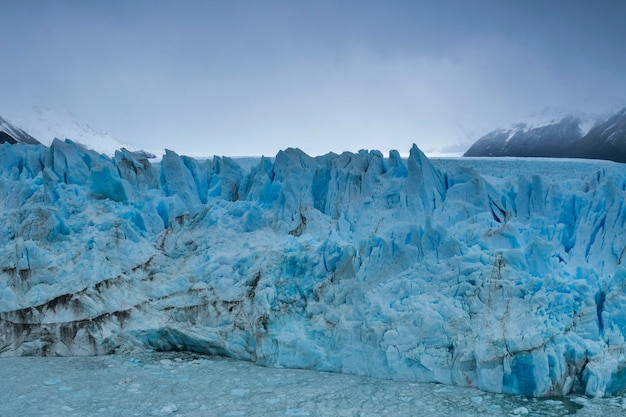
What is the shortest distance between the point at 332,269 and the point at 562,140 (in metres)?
12.6

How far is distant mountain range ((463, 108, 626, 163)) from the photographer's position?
14.5 metres

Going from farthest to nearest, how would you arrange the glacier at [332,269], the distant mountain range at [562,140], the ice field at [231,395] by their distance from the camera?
the distant mountain range at [562,140], the glacier at [332,269], the ice field at [231,395]

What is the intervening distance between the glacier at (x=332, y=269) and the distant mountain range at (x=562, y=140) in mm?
7472

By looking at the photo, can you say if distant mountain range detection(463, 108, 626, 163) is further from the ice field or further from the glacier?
the ice field

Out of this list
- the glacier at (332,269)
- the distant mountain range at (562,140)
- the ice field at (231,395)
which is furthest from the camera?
the distant mountain range at (562,140)

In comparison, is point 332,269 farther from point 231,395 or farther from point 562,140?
point 562,140

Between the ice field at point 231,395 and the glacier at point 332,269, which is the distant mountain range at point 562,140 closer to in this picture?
the glacier at point 332,269

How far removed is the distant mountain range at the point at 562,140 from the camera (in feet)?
47.7

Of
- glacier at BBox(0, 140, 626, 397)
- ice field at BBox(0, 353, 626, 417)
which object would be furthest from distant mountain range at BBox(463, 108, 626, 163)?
ice field at BBox(0, 353, 626, 417)

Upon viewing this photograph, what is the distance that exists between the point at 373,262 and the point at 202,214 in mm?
2806

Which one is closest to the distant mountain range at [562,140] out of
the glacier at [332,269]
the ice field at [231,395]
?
the glacier at [332,269]

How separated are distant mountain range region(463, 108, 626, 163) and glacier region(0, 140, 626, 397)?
747 cm

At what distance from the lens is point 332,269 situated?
6547 mm

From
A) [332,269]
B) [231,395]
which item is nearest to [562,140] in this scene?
[332,269]
